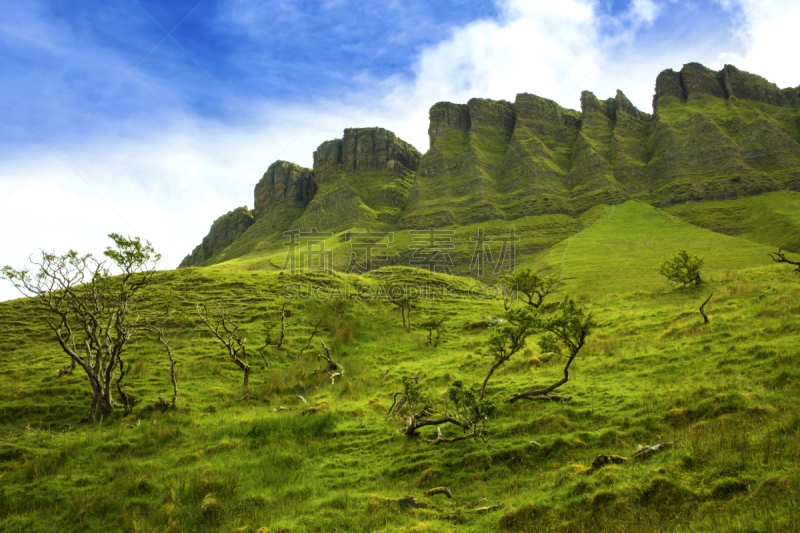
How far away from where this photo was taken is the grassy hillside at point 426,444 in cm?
827

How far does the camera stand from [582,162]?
147 m

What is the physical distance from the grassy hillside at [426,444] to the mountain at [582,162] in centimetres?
9302

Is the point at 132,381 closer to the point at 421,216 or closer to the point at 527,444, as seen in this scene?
the point at 527,444

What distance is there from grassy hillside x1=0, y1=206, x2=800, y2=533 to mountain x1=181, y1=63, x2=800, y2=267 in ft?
305

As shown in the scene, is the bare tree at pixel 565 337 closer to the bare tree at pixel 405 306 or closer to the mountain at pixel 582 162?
the bare tree at pixel 405 306

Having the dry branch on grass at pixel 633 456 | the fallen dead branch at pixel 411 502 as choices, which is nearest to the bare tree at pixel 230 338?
the fallen dead branch at pixel 411 502

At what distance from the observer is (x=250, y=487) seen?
40.1 feet

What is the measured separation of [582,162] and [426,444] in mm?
155163

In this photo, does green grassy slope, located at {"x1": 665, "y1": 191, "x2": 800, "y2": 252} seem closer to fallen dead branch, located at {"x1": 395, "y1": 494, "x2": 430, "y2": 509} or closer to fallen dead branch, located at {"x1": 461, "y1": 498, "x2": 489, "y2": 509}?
fallen dead branch, located at {"x1": 461, "y1": 498, "x2": 489, "y2": 509}

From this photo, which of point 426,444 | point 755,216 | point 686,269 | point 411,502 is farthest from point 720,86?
point 411,502

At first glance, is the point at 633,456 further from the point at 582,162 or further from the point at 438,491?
the point at 582,162

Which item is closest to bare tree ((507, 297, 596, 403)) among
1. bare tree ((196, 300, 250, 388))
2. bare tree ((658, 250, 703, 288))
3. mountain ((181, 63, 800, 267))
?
bare tree ((196, 300, 250, 388))

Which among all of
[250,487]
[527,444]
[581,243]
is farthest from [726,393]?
[581,243]

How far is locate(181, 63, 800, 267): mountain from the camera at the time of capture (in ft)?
379
